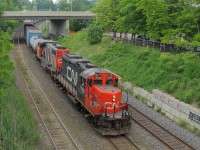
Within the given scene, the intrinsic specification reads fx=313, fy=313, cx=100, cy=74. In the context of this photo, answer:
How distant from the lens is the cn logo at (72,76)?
24.0 metres

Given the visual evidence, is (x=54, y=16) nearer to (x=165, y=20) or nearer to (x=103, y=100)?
(x=165, y=20)

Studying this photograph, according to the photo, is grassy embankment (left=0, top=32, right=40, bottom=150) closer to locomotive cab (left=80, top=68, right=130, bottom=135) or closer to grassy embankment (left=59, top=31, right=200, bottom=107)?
locomotive cab (left=80, top=68, right=130, bottom=135)

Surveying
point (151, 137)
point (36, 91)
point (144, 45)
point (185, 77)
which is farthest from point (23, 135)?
point (144, 45)

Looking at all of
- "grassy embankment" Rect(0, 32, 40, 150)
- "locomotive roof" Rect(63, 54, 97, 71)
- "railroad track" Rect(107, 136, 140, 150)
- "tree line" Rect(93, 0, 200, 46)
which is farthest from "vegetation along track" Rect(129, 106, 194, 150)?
"grassy embankment" Rect(0, 32, 40, 150)

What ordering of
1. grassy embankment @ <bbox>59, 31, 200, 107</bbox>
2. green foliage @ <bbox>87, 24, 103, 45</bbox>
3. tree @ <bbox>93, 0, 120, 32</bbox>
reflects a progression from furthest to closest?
green foliage @ <bbox>87, 24, 103, 45</bbox>
tree @ <bbox>93, 0, 120, 32</bbox>
grassy embankment @ <bbox>59, 31, 200, 107</bbox>

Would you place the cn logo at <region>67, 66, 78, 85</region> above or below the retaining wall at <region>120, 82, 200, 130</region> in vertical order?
above

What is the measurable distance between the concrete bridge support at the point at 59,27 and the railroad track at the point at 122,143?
6328 centimetres

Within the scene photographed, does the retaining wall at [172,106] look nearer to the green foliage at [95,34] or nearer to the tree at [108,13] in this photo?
the tree at [108,13]

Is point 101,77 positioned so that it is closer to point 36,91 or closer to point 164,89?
point 164,89

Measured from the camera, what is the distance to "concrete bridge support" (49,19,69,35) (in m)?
82.9

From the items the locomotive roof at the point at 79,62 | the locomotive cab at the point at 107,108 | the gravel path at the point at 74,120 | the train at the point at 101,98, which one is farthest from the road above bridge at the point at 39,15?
the locomotive cab at the point at 107,108

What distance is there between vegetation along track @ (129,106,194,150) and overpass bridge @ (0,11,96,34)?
172ft

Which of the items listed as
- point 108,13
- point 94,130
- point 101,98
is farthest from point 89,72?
point 108,13

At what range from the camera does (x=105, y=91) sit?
1977cm
